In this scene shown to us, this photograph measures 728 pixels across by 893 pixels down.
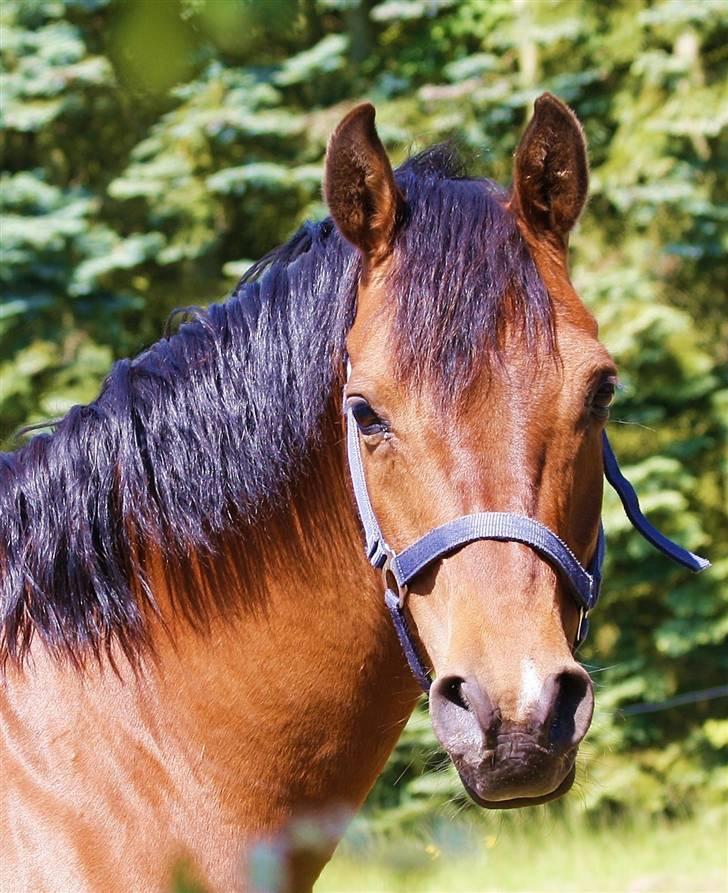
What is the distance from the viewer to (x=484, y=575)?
1988 mm

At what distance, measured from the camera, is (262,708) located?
7.46 ft

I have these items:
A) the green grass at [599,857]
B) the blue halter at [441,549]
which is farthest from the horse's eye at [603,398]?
the green grass at [599,857]

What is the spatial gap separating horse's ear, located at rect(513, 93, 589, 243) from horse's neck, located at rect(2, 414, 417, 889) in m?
0.62

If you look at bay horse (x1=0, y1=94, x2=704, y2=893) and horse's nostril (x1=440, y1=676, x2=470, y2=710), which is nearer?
horse's nostril (x1=440, y1=676, x2=470, y2=710)

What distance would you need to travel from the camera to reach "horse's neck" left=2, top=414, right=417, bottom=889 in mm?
2207

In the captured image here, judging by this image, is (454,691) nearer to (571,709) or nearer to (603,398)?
(571,709)

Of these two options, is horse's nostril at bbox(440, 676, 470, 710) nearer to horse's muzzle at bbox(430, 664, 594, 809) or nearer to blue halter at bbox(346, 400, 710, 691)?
horse's muzzle at bbox(430, 664, 594, 809)

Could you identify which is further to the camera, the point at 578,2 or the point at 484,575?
the point at 578,2

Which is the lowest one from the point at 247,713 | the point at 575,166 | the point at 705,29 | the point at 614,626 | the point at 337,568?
the point at 614,626

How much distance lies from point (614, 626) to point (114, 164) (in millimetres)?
4628

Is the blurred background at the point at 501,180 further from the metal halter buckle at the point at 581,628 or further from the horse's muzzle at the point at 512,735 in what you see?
the horse's muzzle at the point at 512,735

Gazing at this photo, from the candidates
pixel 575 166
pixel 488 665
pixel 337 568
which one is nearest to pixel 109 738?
pixel 337 568

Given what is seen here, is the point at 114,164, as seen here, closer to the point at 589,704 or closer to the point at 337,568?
the point at 337,568

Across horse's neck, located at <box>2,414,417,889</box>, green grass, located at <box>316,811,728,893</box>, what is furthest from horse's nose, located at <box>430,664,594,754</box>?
green grass, located at <box>316,811,728,893</box>
